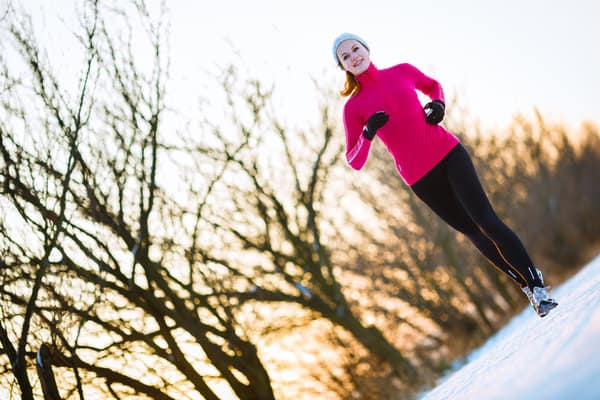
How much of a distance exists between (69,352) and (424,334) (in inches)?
586

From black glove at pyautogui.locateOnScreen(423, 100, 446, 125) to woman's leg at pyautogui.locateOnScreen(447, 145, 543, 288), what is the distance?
21 centimetres

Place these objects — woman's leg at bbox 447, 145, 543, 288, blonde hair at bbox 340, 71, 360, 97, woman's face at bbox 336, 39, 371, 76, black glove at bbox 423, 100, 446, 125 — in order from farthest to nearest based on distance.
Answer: blonde hair at bbox 340, 71, 360, 97 → woman's face at bbox 336, 39, 371, 76 → black glove at bbox 423, 100, 446, 125 → woman's leg at bbox 447, 145, 543, 288

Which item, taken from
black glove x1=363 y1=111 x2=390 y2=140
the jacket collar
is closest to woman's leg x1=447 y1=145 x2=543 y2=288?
black glove x1=363 y1=111 x2=390 y2=140

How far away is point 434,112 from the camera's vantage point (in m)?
3.37

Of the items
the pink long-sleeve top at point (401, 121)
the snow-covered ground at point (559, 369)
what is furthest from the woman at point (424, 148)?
the snow-covered ground at point (559, 369)

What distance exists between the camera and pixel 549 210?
22000 millimetres

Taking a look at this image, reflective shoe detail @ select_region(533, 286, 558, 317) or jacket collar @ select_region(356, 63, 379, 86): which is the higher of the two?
jacket collar @ select_region(356, 63, 379, 86)

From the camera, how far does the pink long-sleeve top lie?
3.36 metres

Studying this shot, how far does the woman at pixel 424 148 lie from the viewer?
3.29m

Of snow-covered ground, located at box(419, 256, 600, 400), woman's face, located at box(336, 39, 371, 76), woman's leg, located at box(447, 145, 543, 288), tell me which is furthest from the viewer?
woman's face, located at box(336, 39, 371, 76)

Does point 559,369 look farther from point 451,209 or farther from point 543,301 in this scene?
point 451,209

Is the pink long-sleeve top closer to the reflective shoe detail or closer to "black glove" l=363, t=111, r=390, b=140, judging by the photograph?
"black glove" l=363, t=111, r=390, b=140

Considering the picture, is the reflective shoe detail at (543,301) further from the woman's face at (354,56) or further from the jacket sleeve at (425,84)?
the woman's face at (354,56)

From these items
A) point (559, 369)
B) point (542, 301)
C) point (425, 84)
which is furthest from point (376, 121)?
point (559, 369)
